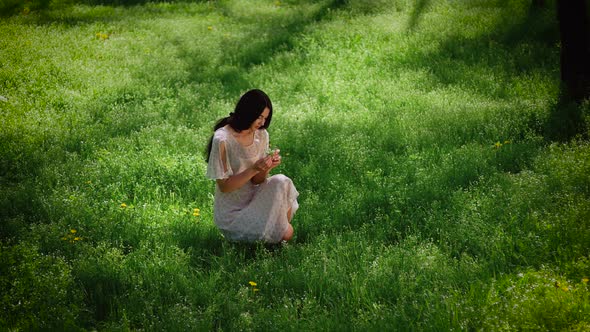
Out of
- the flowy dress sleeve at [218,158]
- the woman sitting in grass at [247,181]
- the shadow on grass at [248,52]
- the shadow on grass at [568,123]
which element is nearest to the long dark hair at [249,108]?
the woman sitting in grass at [247,181]

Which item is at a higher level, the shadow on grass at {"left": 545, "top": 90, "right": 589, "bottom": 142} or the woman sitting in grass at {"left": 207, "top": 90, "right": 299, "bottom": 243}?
the woman sitting in grass at {"left": 207, "top": 90, "right": 299, "bottom": 243}

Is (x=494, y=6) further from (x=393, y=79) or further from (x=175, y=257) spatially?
(x=175, y=257)

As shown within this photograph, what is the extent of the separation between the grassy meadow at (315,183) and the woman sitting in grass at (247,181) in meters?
0.24

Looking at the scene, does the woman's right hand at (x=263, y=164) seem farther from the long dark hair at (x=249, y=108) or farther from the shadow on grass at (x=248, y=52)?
the shadow on grass at (x=248, y=52)

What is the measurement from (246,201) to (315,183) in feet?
4.97

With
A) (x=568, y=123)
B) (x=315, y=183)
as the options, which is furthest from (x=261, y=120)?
(x=568, y=123)

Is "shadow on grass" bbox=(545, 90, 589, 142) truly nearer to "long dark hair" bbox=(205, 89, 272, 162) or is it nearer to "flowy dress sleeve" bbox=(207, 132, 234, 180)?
"long dark hair" bbox=(205, 89, 272, 162)

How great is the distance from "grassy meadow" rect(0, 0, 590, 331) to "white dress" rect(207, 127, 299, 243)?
216mm

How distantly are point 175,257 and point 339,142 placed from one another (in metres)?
3.34

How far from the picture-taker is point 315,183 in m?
6.81

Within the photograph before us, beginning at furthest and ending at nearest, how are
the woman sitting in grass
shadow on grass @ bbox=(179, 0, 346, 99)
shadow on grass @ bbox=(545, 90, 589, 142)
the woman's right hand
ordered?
shadow on grass @ bbox=(179, 0, 346, 99)
shadow on grass @ bbox=(545, 90, 589, 142)
the woman sitting in grass
the woman's right hand

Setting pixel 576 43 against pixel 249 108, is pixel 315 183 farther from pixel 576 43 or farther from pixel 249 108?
pixel 576 43

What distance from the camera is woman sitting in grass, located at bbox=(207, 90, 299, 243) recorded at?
5.18 m

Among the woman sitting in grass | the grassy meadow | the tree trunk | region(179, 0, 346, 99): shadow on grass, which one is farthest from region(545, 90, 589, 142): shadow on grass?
region(179, 0, 346, 99): shadow on grass
